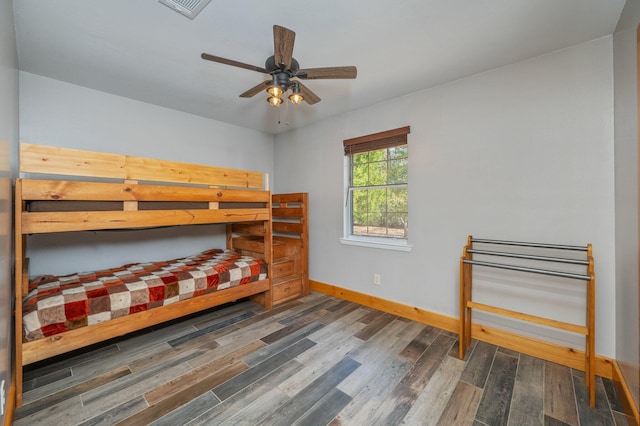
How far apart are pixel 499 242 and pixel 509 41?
1521 millimetres

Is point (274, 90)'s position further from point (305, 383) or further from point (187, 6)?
point (305, 383)

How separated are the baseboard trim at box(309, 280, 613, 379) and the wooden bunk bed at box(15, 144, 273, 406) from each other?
4.67 feet

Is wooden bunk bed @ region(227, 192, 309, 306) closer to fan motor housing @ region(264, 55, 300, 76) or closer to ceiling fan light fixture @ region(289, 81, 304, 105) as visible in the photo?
ceiling fan light fixture @ region(289, 81, 304, 105)

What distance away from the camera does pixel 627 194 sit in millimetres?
1609

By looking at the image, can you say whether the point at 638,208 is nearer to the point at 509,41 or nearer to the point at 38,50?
the point at 509,41

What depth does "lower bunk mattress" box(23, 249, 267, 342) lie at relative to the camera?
5.84 feet

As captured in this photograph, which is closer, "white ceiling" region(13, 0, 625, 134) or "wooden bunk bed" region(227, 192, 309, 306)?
"white ceiling" region(13, 0, 625, 134)

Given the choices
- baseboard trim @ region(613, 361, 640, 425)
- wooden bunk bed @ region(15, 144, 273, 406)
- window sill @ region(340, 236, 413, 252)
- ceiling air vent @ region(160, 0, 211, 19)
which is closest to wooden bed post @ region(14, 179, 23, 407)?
wooden bunk bed @ region(15, 144, 273, 406)

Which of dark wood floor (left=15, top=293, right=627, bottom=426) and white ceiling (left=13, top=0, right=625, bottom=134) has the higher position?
white ceiling (left=13, top=0, right=625, bottom=134)

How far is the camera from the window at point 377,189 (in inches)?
115

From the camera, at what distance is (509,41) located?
1901 millimetres

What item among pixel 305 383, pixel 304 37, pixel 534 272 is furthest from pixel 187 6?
pixel 534 272

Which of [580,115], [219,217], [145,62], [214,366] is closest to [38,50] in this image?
[145,62]

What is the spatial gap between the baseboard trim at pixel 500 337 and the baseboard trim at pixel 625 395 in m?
0.10
